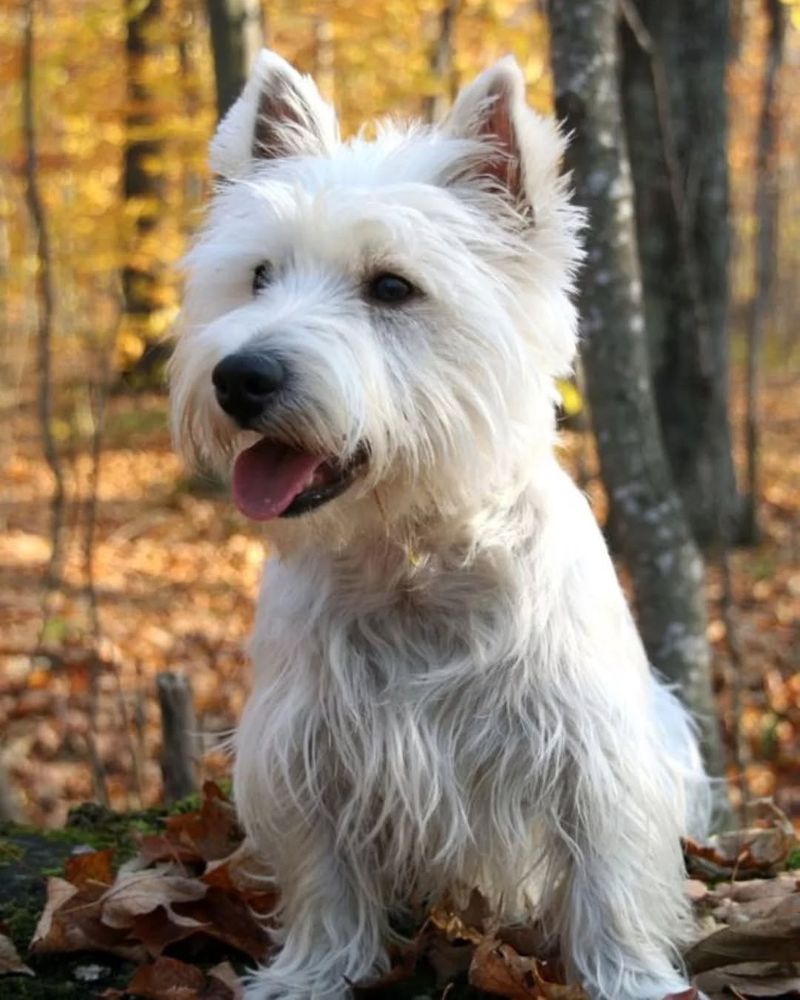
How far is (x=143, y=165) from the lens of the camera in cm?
887

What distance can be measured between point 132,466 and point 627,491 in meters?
9.87

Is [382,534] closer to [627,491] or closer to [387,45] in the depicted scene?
[627,491]

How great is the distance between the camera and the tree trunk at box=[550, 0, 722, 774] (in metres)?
3.91

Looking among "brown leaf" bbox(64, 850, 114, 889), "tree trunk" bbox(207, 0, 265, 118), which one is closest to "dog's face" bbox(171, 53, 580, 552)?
"brown leaf" bbox(64, 850, 114, 889)

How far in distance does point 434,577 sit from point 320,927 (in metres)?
0.80

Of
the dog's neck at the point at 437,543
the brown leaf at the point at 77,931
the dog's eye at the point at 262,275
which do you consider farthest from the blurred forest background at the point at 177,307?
the brown leaf at the point at 77,931

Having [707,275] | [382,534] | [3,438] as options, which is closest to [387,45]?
[707,275]

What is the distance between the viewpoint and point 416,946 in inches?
107

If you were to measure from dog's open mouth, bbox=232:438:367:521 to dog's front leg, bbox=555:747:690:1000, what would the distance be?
0.75 m

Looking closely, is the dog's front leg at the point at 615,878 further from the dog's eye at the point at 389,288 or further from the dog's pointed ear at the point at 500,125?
the dog's pointed ear at the point at 500,125

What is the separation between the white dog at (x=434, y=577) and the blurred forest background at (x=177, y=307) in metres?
0.91

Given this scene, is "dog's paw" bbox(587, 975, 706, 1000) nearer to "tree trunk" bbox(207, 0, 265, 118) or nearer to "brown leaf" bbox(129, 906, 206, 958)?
"brown leaf" bbox(129, 906, 206, 958)

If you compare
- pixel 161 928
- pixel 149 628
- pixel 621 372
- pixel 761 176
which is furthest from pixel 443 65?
pixel 161 928

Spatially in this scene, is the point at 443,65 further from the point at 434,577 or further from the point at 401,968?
the point at 401,968
